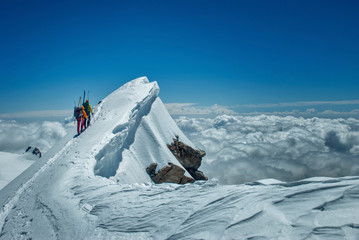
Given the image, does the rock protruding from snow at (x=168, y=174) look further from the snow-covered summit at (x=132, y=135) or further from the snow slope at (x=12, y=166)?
the snow slope at (x=12, y=166)

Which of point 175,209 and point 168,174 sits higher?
point 175,209

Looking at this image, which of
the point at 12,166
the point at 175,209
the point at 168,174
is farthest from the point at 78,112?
the point at 12,166

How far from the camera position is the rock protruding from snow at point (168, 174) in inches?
652

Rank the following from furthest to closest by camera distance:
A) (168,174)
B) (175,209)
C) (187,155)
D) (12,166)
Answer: (12,166)
(187,155)
(168,174)
(175,209)

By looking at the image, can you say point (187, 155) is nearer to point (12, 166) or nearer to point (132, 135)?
point (132, 135)

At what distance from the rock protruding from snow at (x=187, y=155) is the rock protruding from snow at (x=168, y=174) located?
3395mm

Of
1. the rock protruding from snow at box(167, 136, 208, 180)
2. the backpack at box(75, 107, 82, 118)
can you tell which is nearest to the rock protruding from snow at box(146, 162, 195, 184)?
the rock protruding from snow at box(167, 136, 208, 180)

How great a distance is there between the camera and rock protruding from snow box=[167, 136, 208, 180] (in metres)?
21.4

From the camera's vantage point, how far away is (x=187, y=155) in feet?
74.5

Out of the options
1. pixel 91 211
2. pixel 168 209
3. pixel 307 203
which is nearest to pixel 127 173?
pixel 91 211

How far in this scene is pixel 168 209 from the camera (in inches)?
210

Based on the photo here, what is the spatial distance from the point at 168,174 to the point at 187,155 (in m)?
6.04

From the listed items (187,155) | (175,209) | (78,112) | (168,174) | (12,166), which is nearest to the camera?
(175,209)

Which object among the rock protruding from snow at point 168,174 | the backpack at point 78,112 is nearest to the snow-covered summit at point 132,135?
the rock protruding from snow at point 168,174
